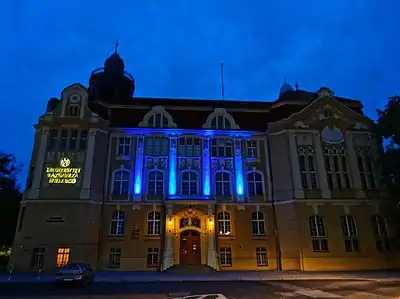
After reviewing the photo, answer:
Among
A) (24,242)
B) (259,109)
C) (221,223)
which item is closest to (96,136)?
(24,242)

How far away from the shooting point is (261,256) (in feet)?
87.2

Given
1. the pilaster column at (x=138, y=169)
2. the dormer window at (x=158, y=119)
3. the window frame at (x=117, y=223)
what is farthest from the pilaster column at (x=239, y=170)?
the window frame at (x=117, y=223)

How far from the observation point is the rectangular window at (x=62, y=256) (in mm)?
24487

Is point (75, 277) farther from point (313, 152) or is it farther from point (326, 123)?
point (326, 123)

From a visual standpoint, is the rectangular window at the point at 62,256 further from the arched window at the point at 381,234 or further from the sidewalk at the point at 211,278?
the arched window at the point at 381,234

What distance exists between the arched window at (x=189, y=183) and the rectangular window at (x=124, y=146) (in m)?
6.02

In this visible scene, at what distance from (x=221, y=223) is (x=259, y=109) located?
1358 cm

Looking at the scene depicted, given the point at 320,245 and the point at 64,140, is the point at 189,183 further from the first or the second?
the point at 320,245

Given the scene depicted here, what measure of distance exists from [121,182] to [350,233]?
21.5 meters

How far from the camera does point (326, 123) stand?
1172 inches

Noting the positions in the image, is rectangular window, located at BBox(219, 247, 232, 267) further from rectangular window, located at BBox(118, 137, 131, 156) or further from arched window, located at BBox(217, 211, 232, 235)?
rectangular window, located at BBox(118, 137, 131, 156)

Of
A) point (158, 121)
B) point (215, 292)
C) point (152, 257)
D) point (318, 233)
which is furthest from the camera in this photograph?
point (158, 121)

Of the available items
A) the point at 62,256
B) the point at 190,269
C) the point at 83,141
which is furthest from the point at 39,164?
the point at 190,269

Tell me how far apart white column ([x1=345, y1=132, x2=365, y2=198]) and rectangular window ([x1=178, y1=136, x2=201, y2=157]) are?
14823 millimetres
